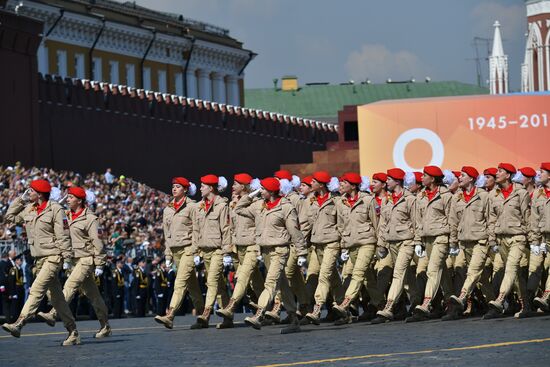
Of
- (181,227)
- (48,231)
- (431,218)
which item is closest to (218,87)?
(431,218)

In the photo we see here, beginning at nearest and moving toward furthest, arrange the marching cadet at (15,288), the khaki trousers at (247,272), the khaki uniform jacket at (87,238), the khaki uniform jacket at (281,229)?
1. the khaki uniform jacket at (87,238)
2. the khaki uniform jacket at (281,229)
3. the khaki trousers at (247,272)
4. the marching cadet at (15,288)

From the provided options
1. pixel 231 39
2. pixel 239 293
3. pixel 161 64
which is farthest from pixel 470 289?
pixel 231 39

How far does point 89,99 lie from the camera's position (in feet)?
198

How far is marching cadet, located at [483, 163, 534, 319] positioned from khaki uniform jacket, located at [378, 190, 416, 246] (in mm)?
954

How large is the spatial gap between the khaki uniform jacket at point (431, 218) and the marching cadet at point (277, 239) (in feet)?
6.01

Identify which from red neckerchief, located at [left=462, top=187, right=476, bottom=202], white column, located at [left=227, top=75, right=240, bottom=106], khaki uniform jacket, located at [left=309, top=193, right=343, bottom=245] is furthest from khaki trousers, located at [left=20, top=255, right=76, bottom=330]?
white column, located at [left=227, top=75, right=240, bottom=106]

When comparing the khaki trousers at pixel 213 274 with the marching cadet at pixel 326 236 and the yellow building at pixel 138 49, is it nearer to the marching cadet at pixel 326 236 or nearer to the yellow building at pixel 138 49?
the marching cadet at pixel 326 236

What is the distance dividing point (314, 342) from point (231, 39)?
239ft

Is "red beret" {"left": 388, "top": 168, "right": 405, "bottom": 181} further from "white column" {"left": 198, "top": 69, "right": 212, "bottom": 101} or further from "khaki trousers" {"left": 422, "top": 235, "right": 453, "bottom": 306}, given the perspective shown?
"white column" {"left": 198, "top": 69, "right": 212, "bottom": 101}

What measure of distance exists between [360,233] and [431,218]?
→ 87 centimetres

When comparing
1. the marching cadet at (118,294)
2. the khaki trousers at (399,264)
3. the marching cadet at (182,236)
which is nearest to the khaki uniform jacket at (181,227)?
the marching cadet at (182,236)

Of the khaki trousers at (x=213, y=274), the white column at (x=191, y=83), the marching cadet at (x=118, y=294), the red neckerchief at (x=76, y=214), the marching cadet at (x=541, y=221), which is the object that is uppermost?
the white column at (x=191, y=83)

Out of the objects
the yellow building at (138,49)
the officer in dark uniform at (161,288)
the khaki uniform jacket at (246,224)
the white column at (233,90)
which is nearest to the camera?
the khaki uniform jacket at (246,224)

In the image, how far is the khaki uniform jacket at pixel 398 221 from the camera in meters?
24.4
